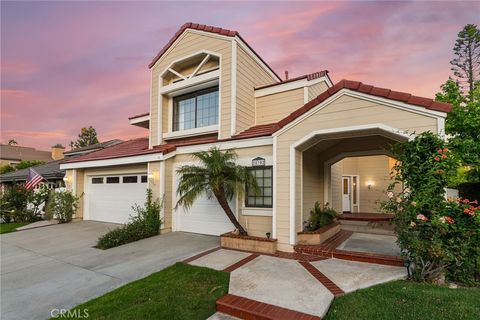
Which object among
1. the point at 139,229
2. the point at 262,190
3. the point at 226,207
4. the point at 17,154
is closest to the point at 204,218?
the point at 226,207

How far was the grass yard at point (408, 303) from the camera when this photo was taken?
3.30 metres

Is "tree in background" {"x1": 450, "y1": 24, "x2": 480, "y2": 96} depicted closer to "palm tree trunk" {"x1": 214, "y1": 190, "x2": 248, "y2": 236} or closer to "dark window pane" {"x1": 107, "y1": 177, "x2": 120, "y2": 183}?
"palm tree trunk" {"x1": 214, "y1": 190, "x2": 248, "y2": 236}

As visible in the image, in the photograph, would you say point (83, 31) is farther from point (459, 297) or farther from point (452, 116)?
point (452, 116)

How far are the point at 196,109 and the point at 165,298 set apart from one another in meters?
8.20

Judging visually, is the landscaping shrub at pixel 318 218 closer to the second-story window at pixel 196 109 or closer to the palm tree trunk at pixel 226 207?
the palm tree trunk at pixel 226 207

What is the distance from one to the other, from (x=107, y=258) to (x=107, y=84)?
37.5 ft

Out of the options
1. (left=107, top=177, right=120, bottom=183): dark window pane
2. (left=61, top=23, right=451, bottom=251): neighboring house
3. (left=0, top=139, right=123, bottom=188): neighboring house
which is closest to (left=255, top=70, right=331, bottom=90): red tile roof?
(left=61, top=23, right=451, bottom=251): neighboring house

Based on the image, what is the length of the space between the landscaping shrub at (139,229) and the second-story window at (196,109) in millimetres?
3561

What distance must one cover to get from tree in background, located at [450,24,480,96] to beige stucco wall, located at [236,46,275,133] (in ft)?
54.3

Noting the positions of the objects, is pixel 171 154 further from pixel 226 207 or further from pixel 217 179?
pixel 226 207

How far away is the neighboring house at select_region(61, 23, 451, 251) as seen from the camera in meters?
5.77

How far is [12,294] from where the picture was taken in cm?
458

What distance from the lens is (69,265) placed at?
6102mm

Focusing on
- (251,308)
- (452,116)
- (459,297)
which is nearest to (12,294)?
(251,308)
